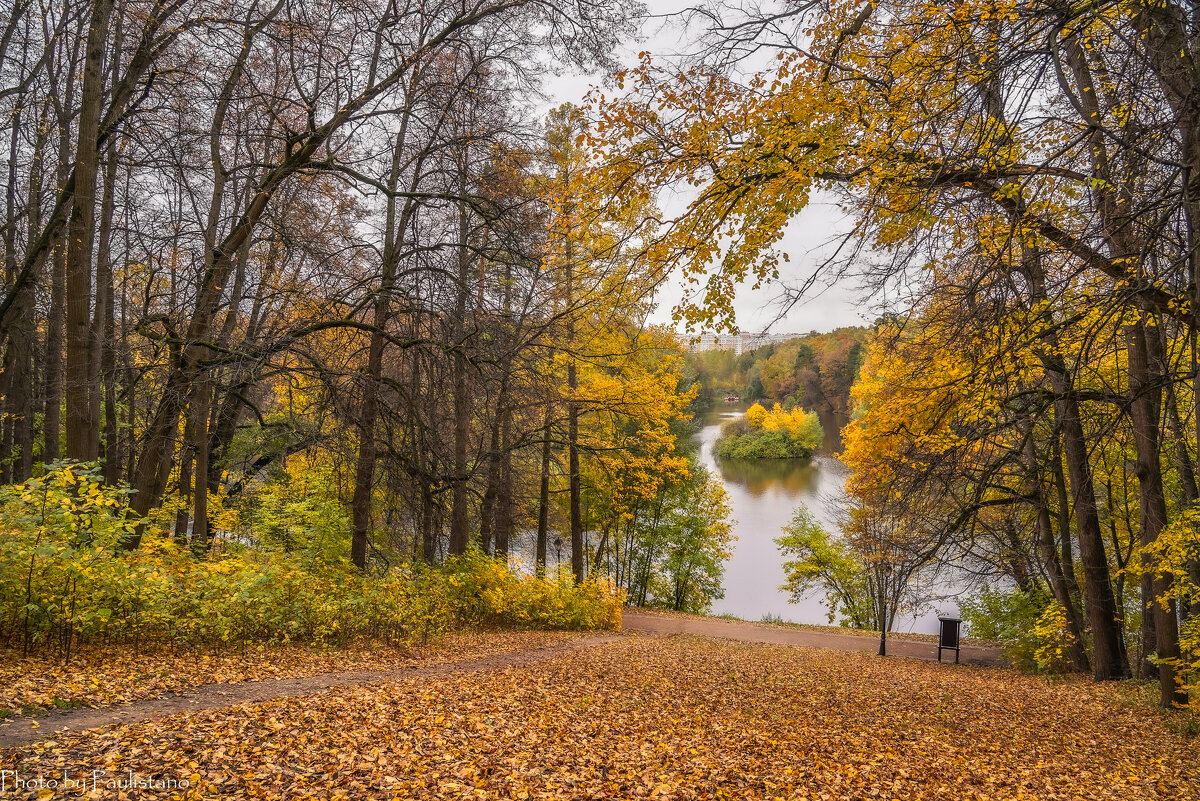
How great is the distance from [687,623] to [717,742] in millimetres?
13269

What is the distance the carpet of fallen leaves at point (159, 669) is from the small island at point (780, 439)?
38.4 meters

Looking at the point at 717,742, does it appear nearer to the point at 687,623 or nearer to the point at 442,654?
the point at 442,654

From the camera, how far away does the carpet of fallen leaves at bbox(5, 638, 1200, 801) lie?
352 centimetres

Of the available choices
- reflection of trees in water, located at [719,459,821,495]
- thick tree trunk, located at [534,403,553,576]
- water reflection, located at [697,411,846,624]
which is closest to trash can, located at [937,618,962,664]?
water reflection, located at [697,411,846,624]

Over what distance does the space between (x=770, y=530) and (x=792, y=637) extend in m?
13.3

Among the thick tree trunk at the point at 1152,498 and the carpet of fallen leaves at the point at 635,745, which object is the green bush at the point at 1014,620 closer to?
the thick tree trunk at the point at 1152,498

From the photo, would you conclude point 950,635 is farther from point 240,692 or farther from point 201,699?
point 201,699

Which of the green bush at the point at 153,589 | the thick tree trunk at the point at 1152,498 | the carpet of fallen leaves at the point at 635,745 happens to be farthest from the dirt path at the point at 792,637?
the green bush at the point at 153,589

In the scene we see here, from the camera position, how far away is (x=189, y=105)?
8734 mm

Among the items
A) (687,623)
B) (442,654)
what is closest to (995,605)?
(687,623)

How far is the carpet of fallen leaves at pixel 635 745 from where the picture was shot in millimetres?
3516

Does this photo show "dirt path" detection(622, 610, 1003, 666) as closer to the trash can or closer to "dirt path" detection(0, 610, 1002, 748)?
"dirt path" detection(0, 610, 1002, 748)

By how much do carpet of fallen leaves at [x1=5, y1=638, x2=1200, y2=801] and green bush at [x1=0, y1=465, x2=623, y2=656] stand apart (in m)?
1.91

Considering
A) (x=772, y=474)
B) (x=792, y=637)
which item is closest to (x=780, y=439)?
(x=772, y=474)
